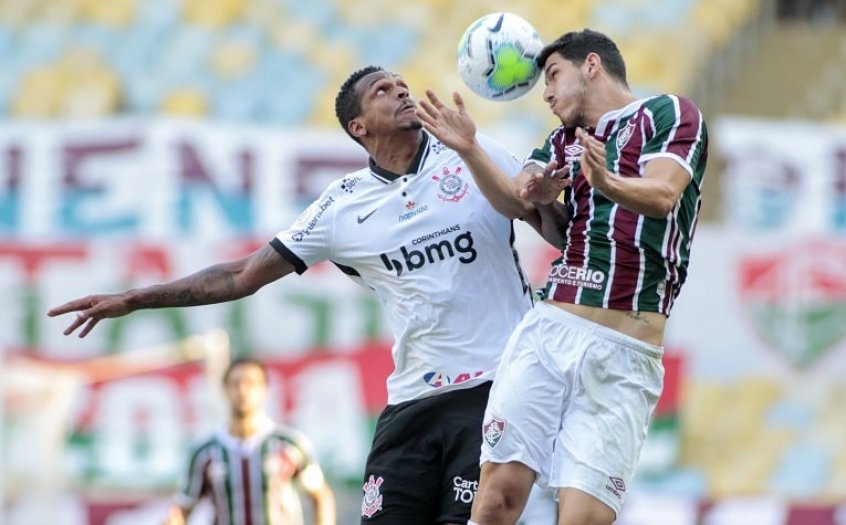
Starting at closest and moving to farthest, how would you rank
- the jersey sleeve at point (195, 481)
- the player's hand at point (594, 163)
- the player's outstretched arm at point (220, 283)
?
the player's hand at point (594, 163)
the player's outstretched arm at point (220, 283)
the jersey sleeve at point (195, 481)

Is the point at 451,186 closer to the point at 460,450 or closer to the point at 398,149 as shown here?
the point at 398,149

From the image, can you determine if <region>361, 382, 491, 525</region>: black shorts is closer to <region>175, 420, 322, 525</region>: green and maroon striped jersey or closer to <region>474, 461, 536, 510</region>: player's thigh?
<region>474, 461, 536, 510</region>: player's thigh

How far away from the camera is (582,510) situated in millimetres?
5785

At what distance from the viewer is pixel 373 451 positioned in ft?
22.2

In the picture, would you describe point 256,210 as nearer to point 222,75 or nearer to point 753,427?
point 222,75

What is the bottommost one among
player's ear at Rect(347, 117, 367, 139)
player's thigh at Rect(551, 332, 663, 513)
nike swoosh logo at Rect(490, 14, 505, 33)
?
player's thigh at Rect(551, 332, 663, 513)

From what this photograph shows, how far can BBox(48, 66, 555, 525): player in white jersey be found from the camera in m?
6.51

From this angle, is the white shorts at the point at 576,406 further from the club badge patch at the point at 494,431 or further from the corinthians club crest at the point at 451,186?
the corinthians club crest at the point at 451,186

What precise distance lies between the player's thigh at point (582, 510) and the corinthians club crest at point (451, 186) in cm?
130

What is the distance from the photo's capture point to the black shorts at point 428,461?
6445mm

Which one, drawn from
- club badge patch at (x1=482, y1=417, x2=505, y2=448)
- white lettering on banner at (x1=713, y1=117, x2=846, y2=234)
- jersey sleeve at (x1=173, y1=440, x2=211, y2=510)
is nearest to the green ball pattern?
club badge patch at (x1=482, y1=417, x2=505, y2=448)

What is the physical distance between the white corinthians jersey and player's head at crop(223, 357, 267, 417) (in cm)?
291

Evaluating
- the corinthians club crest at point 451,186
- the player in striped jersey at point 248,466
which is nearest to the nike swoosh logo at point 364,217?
the corinthians club crest at point 451,186

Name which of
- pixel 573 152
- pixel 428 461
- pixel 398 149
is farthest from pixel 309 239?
pixel 573 152
